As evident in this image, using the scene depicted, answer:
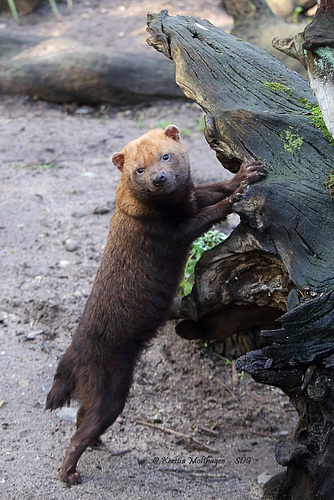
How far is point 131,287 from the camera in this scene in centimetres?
434

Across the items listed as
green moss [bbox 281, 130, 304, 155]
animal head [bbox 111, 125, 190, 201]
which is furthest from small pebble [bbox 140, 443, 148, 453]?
green moss [bbox 281, 130, 304, 155]

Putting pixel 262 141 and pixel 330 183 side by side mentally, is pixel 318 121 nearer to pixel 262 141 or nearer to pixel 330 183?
pixel 262 141

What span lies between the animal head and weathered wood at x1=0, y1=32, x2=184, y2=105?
563 cm

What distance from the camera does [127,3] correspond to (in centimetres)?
1395

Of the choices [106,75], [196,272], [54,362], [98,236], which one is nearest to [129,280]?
[196,272]

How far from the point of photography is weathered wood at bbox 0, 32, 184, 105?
9844mm

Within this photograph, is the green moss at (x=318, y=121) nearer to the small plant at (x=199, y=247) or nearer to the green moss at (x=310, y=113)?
the green moss at (x=310, y=113)

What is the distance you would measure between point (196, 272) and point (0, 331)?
7.10 feet

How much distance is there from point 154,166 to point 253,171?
3.17 feet

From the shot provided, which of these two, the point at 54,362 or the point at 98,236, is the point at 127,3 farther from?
the point at 54,362

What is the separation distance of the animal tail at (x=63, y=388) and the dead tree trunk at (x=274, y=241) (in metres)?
1.01

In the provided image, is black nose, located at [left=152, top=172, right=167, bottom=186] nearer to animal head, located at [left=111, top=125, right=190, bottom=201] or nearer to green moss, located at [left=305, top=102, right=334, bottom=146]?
animal head, located at [left=111, top=125, right=190, bottom=201]

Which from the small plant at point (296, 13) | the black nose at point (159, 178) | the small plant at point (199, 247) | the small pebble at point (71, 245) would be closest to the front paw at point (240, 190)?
the black nose at point (159, 178)

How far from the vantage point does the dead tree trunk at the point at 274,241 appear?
3.03 meters
